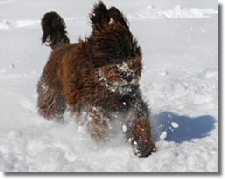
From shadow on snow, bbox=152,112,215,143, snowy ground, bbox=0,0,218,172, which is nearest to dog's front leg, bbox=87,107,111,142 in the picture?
snowy ground, bbox=0,0,218,172

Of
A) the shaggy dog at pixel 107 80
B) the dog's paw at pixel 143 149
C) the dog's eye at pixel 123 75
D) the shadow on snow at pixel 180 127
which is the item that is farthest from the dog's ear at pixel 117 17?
the shadow on snow at pixel 180 127

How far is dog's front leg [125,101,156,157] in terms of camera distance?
16.8 feet

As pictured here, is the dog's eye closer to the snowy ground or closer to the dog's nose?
the dog's nose

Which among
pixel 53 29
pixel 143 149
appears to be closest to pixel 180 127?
pixel 143 149

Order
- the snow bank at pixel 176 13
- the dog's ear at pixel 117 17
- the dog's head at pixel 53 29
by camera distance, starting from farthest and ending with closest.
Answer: the snow bank at pixel 176 13 < the dog's head at pixel 53 29 < the dog's ear at pixel 117 17

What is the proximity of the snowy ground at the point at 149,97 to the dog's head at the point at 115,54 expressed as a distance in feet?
2.47

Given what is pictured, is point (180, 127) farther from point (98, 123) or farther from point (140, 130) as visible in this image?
point (98, 123)

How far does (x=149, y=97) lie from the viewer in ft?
23.4

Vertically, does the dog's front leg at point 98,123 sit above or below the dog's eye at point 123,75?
below

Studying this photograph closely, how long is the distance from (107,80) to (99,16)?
0.66 metres

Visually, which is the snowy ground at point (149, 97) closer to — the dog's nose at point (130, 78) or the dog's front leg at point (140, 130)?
the dog's front leg at point (140, 130)

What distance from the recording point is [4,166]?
507 centimetres

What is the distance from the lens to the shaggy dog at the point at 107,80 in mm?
4840

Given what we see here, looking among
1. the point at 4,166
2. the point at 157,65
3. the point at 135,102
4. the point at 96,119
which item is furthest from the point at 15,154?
the point at 157,65
